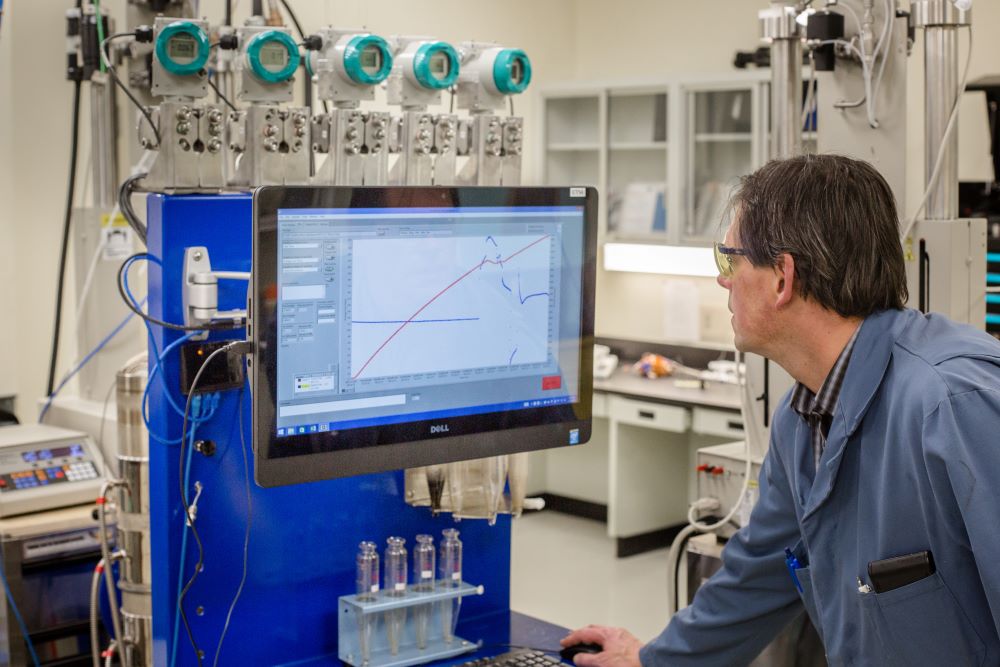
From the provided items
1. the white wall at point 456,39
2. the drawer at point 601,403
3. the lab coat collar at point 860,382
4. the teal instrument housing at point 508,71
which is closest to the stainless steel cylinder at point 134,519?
the teal instrument housing at point 508,71

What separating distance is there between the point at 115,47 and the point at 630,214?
3018 mm

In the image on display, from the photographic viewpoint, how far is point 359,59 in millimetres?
1854

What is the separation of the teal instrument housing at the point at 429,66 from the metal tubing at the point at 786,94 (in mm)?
904

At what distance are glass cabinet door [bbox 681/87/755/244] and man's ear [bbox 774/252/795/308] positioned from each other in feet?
12.4

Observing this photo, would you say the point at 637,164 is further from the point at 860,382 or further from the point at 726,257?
the point at 860,382

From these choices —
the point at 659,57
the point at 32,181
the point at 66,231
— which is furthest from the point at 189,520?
the point at 659,57

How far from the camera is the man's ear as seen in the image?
1.48 meters

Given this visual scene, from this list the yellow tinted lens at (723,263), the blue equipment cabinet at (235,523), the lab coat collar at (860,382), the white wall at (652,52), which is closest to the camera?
the lab coat collar at (860,382)

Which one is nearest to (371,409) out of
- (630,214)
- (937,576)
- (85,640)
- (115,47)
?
(937,576)

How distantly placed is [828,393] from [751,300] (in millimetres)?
160

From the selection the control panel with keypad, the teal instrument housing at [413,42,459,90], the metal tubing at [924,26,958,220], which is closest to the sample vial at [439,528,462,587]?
the teal instrument housing at [413,42,459,90]

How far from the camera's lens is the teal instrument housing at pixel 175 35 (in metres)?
1.77

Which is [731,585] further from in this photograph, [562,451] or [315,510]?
[562,451]

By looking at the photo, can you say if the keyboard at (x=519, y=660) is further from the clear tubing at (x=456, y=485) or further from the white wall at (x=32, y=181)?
the white wall at (x=32, y=181)
